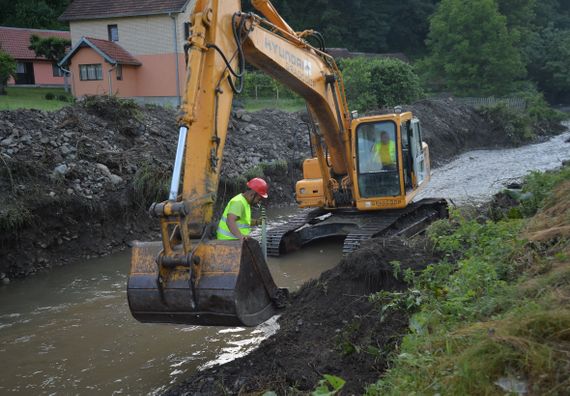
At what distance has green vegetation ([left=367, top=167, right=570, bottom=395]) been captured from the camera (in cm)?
335

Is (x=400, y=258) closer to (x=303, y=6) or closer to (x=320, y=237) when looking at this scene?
(x=320, y=237)

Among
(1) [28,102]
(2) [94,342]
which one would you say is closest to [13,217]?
A: (2) [94,342]

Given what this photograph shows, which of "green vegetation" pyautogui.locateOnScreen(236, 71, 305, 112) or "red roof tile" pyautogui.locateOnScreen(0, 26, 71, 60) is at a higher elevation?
"red roof tile" pyautogui.locateOnScreen(0, 26, 71, 60)

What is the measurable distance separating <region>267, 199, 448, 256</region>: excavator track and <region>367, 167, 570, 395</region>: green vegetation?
3.29m

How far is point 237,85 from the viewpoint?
6254 millimetres

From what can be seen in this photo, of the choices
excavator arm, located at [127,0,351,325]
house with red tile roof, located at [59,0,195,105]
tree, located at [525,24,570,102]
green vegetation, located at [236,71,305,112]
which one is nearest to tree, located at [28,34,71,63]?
house with red tile roof, located at [59,0,195,105]

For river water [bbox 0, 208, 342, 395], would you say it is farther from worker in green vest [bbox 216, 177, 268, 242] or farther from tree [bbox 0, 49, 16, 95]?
tree [bbox 0, 49, 16, 95]

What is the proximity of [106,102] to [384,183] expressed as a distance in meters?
7.69

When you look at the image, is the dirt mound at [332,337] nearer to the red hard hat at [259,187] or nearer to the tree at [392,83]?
the red hard hat at [259,187]

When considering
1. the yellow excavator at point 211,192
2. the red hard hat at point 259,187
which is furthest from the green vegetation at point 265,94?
the red hard hat at point 259,187

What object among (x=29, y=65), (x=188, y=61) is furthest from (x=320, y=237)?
(x=29, y=65)

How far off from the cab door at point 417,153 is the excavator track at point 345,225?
0.54m

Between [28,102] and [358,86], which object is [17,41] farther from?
[358,86]

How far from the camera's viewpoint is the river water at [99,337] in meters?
6.04
